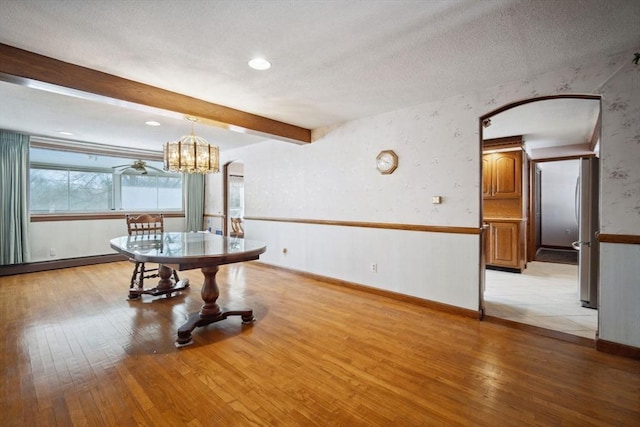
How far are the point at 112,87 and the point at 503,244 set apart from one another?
231 inches

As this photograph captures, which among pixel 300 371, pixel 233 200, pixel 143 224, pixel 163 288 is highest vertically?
pixel 233 200

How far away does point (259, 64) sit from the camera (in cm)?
243

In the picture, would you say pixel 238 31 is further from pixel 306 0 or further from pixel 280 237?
pixel 280 237

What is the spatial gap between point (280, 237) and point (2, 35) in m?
3.79

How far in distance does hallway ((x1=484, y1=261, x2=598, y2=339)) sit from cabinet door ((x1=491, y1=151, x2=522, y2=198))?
1.42m

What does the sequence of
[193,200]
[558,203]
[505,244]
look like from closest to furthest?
[505,244] < [193,200] < [558,203]

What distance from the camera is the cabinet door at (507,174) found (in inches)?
199

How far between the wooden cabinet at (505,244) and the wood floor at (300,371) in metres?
2.73

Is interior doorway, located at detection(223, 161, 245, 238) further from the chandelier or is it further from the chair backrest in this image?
the chandelier

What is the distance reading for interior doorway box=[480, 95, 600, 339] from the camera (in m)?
2.98

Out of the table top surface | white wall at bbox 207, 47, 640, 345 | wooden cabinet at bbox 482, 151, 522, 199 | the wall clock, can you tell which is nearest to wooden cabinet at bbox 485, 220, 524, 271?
wooden cabinet at bbox 482, 151, 522, 199

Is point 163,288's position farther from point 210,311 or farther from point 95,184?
point 95,184

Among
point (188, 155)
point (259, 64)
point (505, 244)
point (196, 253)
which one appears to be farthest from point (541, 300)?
point (188, 155)

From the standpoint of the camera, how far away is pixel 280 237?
16.7ft
